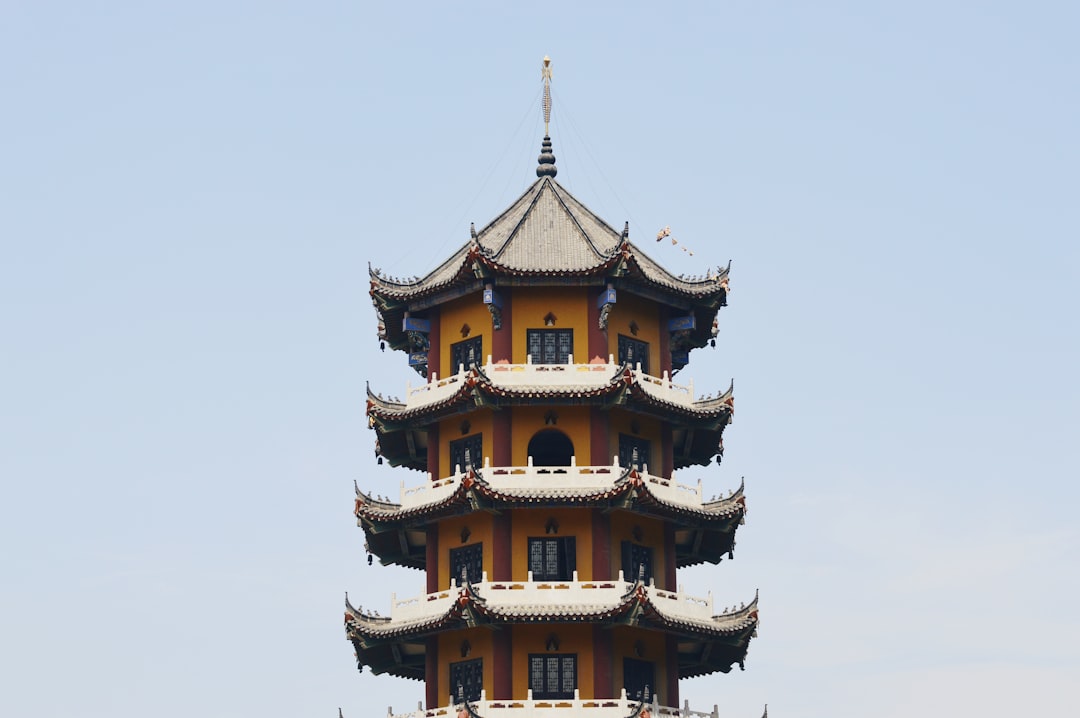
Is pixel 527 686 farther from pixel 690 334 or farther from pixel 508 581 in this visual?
pixel 690 334

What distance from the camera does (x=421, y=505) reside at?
6291cm

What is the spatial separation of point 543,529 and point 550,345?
19.7 ft

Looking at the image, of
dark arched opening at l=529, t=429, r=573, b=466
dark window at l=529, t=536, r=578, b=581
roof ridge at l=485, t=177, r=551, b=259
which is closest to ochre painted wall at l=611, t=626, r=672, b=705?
dark window at l=529, t=536, r=578, b=581

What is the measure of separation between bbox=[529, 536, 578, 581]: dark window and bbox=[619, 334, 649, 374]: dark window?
20.9 feet

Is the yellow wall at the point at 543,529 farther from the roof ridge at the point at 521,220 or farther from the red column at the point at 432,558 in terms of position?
the roof ridge at the point at 521,220

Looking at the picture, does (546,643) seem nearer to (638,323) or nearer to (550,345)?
(550,345)

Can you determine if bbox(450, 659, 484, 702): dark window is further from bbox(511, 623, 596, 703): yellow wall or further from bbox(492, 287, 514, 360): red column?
bbox(492, 287, 514, 360): red column

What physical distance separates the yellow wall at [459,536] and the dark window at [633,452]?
15.8 feet

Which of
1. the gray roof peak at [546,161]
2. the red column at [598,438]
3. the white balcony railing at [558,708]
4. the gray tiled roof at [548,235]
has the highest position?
the gray roof peak at [546,161]

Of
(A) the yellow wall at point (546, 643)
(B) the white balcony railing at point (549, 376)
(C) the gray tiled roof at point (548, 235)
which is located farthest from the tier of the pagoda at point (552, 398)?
(A) the yellow wall at point (546, 643)

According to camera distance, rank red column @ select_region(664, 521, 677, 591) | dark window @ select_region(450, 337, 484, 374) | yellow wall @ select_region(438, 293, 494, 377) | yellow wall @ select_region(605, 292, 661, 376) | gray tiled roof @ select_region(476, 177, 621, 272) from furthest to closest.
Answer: dark window @ select_region(450, 337, 484, 374) → yellow wall @ select_region(438, 293, 494, 377) → yellow wall @ select_region(605, 292, 661, 376) → gray tiled roof @ select_region(476, 177, 621, 272) → red column @ select_region(664, 521, 677, 591)

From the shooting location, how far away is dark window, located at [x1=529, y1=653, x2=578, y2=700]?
60281 mm

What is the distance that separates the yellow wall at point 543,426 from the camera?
207 ft

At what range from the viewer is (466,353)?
6525 centimetres
